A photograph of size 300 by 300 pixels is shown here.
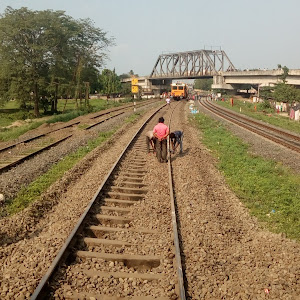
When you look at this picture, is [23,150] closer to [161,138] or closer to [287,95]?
[161,138]

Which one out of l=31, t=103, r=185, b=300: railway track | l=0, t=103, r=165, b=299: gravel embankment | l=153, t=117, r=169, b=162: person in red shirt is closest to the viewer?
l=31, t=103, r=185, b=300: railway track

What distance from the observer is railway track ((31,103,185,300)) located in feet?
14.7

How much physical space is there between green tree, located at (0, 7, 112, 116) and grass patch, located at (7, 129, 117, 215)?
26.6 metres

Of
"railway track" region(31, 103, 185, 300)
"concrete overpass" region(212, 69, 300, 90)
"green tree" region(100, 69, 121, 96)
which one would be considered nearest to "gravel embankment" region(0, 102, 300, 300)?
"railway track" region(31, 103, 185, 300)

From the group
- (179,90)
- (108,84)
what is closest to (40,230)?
(179,90)

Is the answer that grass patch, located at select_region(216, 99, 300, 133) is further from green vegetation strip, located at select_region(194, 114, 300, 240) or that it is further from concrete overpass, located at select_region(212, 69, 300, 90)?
concrete overpass, located at select_region(212, 69, 300, 90)

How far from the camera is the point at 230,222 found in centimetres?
718

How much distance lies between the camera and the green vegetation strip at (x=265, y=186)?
7446 millimetres

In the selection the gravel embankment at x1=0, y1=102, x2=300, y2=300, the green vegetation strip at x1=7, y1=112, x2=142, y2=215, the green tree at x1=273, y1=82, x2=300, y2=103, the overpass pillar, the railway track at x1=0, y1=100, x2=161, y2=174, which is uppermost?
the overpass pillar

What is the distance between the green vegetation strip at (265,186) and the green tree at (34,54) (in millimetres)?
29841

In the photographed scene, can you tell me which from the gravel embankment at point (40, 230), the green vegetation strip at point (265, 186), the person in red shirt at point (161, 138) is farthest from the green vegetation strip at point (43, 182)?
the green vegetation strip at point (265, 186)

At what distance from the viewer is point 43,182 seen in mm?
9719

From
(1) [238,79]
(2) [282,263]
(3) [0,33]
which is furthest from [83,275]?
(1) [238,79]

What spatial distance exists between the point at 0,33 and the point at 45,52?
17.3 ft
